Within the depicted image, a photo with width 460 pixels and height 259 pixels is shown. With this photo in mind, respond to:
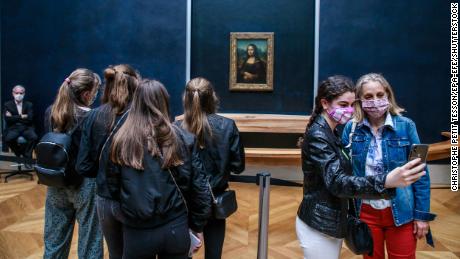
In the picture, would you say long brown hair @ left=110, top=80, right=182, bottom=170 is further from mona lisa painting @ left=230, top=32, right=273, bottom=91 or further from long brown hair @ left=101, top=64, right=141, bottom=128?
mona lisa painting @ left=230, top=32, right=273, bottom=91

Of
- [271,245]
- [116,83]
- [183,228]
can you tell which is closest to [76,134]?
[116,83]

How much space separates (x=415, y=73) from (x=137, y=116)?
7442 millimetres

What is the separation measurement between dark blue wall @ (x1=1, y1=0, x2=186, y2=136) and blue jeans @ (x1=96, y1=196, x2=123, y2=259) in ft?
22.2

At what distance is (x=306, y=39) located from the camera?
352 inches

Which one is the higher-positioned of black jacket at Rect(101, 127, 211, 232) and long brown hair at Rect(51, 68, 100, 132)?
long brown hair at Rect(51, 68, 100, 132)

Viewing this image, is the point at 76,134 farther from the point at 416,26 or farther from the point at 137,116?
the point at 416,26

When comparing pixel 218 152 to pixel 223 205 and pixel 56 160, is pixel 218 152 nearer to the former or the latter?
pixel 223 205

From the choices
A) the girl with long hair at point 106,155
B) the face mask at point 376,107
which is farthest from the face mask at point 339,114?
the girl with long hair at point 106,155

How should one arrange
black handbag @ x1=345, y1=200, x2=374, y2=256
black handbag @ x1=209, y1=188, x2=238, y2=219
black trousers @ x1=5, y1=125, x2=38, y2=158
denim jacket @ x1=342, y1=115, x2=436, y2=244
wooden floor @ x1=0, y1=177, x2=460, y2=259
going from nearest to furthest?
black handbag @ x1=345, y1=200, x2=374, y2=256
denim jacket @ x1=342, y1=115, x2=436, y2=244
black handbag @ x1=209, y1=188, x2=238, y2=219
wooden floor @ x1=0, y1=177, x2=460, y2=259
black trousers @ x1=5, y1=125, x2=38, y2=158

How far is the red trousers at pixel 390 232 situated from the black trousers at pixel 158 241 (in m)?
1.15

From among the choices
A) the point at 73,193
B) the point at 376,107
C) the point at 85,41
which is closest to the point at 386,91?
the point at 376,107

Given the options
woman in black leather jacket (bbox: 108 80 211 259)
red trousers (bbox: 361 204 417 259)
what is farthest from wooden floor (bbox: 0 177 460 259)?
woman in black leather jacket (bbox: 108 80 211 259)

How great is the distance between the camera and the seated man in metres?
8.75

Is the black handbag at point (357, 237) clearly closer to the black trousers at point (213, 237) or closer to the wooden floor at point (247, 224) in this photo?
the black trousers at point (213, 237)
